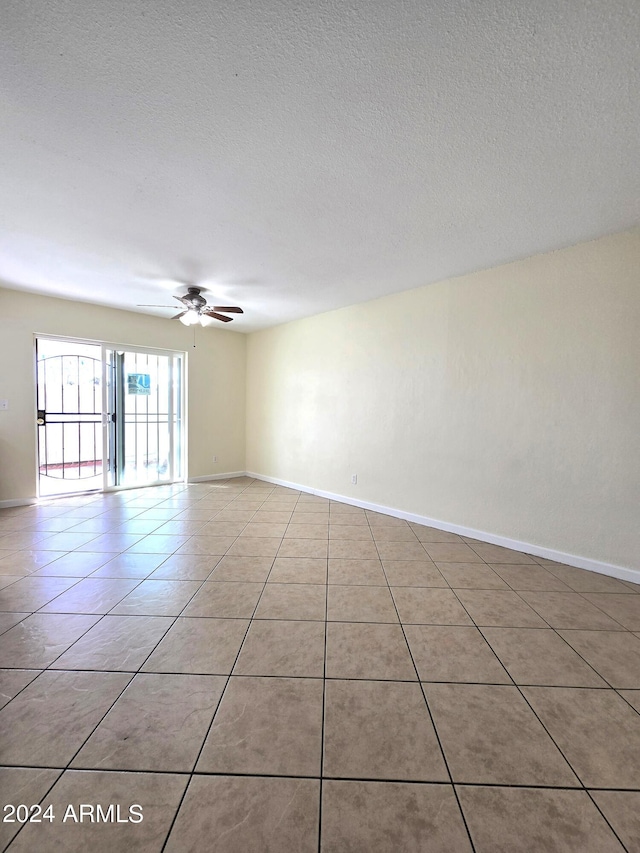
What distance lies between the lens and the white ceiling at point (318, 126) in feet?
4.02

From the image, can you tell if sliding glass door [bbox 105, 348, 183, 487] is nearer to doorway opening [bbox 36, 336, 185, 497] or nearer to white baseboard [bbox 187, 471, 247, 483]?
doorway opening [bbox 36, 336, 185, 497]

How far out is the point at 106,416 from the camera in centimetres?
488

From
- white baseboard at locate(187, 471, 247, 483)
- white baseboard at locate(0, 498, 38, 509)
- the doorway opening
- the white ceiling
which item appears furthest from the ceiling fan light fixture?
white baseboard at locate(0, 498, 38, 509)

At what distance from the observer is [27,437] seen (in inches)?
167

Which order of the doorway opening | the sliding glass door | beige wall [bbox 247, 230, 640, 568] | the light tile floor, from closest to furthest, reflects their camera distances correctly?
the light tile floor → beige wall [bbox 247, 230, 640, 568] → the doorway opening → the sliding glass door

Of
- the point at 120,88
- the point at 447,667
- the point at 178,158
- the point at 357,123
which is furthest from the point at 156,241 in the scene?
the point at 447,667

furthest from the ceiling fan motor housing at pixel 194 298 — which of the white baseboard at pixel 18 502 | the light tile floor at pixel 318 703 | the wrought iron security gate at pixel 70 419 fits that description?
the white baseboard at pixel 18 502

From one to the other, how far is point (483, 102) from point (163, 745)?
2.97 m

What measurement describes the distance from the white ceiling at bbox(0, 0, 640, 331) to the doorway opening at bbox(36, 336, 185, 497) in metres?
2.11

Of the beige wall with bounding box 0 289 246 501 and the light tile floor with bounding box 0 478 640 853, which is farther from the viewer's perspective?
the beige wall with bounding box 0 289 246 501

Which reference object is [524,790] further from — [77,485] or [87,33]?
[77,485]

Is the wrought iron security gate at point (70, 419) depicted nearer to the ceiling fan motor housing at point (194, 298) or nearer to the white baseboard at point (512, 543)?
the ceiling fan motor housing at point (194, 298)

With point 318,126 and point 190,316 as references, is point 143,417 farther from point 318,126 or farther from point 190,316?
point 318,126

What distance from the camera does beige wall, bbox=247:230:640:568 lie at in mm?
2600
